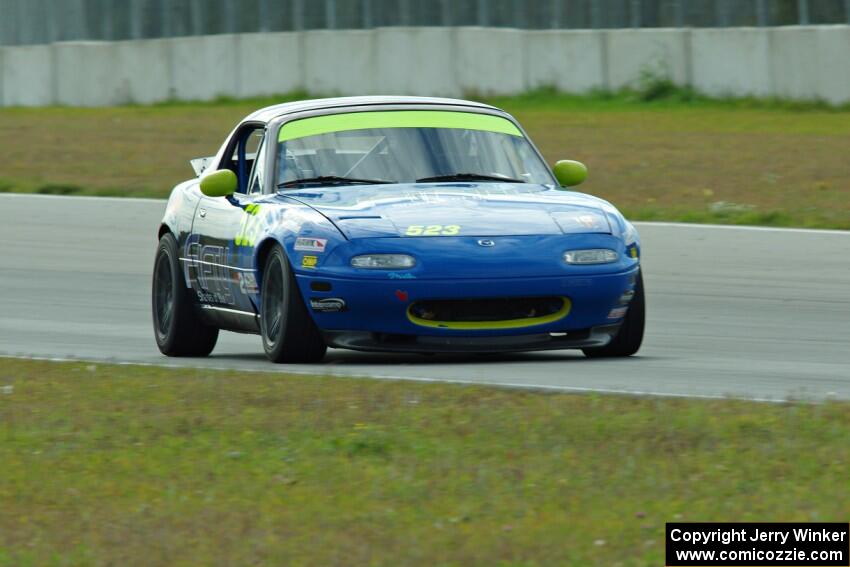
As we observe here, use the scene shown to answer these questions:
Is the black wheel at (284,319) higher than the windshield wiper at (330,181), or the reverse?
the windshield wiper at (330,181)

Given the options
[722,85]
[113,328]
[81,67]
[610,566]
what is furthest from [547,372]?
[81,67]

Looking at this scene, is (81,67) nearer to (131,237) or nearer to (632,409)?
(131,237)

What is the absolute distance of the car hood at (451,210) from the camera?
8878mm

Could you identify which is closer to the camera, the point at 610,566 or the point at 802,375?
the point at 610,566

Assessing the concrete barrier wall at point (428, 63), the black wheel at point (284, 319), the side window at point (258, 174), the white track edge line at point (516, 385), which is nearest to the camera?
the white track edge line at point (516, 385)

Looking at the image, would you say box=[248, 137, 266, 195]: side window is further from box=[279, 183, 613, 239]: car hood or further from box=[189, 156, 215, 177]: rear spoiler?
box=[189, 156, 215, 177]: rear spoiler

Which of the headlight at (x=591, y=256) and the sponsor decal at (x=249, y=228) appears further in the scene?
the sponsor decal at (x=249, y=228)

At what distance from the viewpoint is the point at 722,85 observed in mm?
27172

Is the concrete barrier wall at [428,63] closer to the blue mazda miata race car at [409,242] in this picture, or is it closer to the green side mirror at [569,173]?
the green side mirror at [569,173]

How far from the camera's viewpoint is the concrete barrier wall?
26.4 metres

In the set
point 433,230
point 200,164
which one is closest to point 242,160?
point 200,164

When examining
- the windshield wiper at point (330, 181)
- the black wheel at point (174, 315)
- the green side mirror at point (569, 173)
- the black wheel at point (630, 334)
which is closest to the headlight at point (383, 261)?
the windshield wiper at point (330, 181)

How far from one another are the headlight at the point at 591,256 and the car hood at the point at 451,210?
0.36 ft

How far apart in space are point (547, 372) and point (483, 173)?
1667mm
